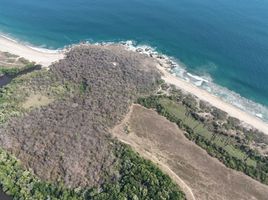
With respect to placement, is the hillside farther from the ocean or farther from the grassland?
the ocean

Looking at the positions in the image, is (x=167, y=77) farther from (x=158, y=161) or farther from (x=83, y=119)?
(x=158, y=161)

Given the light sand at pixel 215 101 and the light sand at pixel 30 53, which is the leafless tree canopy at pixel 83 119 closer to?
the light sand at pixel 215 101

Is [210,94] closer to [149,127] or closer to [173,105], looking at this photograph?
[173,105]

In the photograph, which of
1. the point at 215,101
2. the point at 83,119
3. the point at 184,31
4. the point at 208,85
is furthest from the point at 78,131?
the point at 184,31

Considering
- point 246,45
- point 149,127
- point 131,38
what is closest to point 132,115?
point 149,127

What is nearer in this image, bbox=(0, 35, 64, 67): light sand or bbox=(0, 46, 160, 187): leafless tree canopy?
bbox=(0, 46, 160, 187): leafless tree canopy

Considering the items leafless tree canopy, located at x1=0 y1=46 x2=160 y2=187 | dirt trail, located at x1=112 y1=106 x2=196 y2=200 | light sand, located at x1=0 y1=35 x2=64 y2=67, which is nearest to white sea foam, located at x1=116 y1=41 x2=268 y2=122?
leafless tree canopy, located at x1=0 y1=46 x2=160 y2=187
